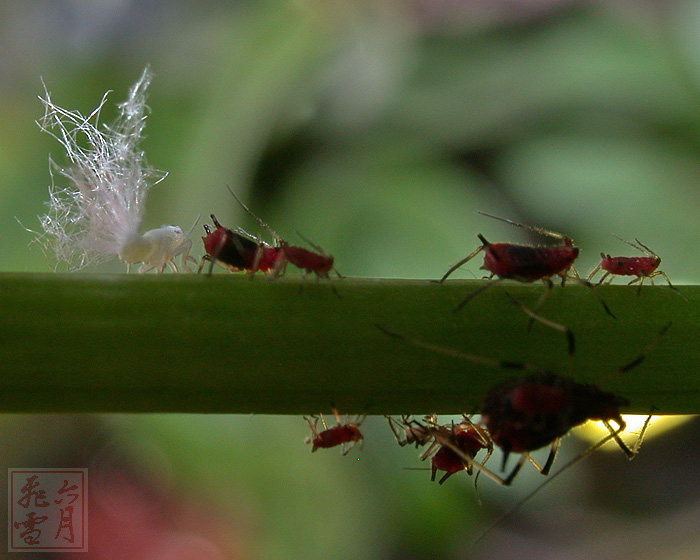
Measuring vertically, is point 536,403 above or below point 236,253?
below

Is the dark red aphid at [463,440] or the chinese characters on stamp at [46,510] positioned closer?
the dark red aphid at [463,440]

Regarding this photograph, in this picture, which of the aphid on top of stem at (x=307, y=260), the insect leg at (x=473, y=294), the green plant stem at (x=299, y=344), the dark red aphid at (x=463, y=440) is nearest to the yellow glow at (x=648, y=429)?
the dark red aphid at (x=463, y=440)

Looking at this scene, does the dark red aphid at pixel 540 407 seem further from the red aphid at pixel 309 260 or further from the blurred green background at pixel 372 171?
the blurred green background at pixel 372 171

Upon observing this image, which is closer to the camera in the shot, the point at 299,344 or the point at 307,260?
the point at 299,344

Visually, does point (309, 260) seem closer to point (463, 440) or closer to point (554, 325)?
point (554, 325)

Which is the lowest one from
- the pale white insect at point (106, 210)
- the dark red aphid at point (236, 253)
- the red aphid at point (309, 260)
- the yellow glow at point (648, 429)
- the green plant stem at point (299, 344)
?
the yellow glow at point (648, 429)

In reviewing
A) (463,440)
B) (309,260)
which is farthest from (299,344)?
(463,440)

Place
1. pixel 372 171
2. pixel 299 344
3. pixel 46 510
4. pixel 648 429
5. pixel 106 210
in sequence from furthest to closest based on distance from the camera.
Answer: pixel 372 171 < pixel 648 429 < pixel 46 510 < pixel 106 210 < pixel 299 344

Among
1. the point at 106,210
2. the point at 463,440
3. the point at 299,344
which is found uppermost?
the point at 106,210
